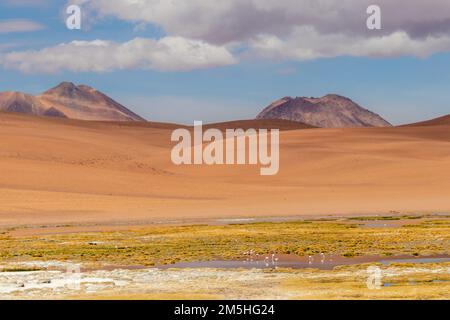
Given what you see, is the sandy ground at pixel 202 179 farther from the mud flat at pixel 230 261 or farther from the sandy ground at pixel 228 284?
the sandy ground at pixel 228 284

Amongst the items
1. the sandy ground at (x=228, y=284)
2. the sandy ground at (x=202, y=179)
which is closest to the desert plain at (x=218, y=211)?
the sandy ground at (x=228, y=284)

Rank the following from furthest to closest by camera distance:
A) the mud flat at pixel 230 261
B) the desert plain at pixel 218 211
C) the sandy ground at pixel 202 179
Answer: the sandy ground at pixel 202 179, the desert plain at pixel 218 211, the mud flat at pixel 230 261

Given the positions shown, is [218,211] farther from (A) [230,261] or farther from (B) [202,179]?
(A) [230,261]

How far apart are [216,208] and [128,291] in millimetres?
47170

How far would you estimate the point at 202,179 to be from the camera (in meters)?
104

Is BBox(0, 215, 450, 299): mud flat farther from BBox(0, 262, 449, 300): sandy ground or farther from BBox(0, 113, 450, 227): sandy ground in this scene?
BBox(0, 113, 450, 227): sandy ground

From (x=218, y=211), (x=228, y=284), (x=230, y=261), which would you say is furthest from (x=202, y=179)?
(x=228, y=284)

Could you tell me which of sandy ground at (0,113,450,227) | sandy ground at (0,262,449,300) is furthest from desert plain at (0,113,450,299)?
sandy ground at (0,113,450,227)

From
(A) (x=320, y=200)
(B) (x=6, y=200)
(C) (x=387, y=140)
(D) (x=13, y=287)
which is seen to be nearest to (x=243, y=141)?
(C) (x=387, y=140)

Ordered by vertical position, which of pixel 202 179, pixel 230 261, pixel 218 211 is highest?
pixel 202 179

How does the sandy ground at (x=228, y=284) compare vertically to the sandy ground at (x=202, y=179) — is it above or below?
below

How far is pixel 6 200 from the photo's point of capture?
72188 millimetres

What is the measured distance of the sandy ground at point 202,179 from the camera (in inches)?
2793
